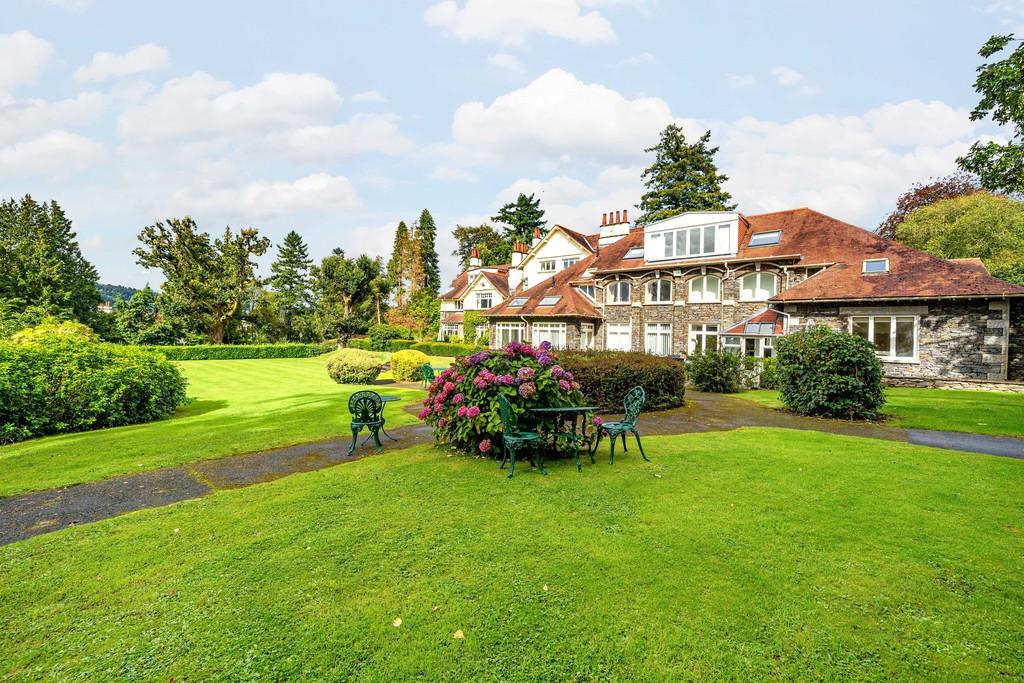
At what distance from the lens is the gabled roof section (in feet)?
101

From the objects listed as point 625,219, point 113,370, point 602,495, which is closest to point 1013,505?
point 602,495

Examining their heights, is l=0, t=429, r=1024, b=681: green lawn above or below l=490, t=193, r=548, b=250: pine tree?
below

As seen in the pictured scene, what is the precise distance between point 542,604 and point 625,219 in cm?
3476

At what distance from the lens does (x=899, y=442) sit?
9.50m

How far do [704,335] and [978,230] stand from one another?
19565 mm

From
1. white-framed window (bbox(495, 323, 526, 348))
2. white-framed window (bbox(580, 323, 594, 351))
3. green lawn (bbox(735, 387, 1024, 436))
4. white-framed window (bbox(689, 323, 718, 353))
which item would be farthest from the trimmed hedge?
green lawn (bbox(735, 387, 1024, 436))

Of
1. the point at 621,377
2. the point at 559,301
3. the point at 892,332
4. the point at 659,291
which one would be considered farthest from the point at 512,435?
the point at 559,301

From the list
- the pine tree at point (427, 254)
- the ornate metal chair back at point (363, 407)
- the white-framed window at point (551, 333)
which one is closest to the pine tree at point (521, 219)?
the pine tree at point (427, 254)

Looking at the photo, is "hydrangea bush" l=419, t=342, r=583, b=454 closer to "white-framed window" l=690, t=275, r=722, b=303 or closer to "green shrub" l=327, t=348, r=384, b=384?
"green shrub" l=327, t=348, r=384, b=384

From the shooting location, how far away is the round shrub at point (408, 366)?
23.5 metres

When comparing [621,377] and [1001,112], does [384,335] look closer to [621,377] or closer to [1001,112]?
[621,377]

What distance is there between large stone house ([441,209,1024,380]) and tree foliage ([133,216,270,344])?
30.9 meters

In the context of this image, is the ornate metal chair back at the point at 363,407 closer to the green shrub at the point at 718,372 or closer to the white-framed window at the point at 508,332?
the green shrub at the point at 718,372

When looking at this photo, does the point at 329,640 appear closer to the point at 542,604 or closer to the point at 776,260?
the point at 542,604
